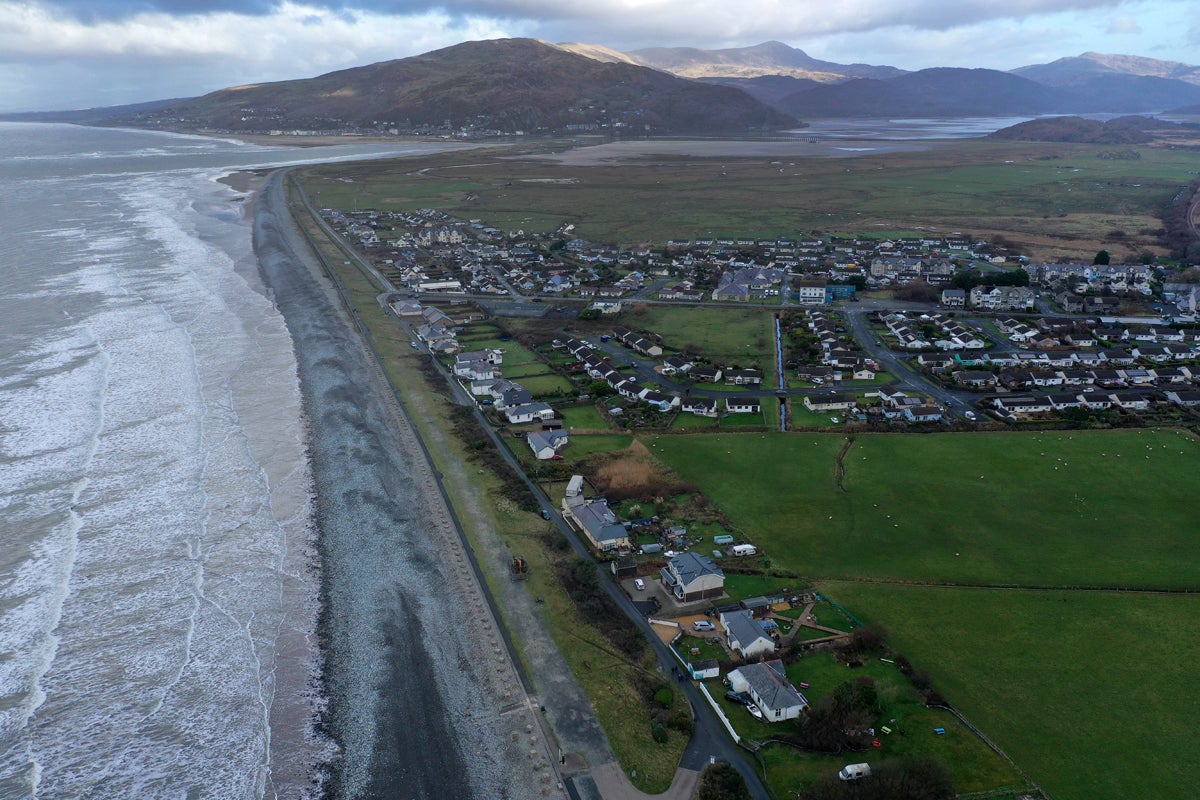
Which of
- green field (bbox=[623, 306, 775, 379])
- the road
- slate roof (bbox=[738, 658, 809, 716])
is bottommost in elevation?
the road

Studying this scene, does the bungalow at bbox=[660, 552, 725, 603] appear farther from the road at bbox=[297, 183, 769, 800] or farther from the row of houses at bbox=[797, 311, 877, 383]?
the row of houses at bbox=[797, 311, 877, 383]

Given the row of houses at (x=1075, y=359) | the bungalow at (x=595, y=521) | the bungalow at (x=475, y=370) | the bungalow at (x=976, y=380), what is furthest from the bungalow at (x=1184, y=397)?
the bungalow at (x=475, y=370)

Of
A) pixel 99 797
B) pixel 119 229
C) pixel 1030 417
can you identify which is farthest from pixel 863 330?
pixel 119 229

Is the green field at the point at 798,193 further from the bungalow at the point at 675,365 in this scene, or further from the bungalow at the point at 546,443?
the bungalow at the point at 546,443

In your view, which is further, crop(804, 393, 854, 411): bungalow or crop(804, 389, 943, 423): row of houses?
crop(804, 393, 854, 411): bungalow

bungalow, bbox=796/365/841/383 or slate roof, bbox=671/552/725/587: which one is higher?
bungalow, bbox=796/365/841/383

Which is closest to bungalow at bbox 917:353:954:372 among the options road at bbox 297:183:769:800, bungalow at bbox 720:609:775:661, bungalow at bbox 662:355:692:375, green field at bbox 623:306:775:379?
green field at bbox 623:306:775:379

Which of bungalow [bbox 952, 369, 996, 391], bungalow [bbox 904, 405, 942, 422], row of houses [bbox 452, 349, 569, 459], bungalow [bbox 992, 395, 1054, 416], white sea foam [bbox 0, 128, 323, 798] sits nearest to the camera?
white sea foam [bbox 0, 128, 323, 798]

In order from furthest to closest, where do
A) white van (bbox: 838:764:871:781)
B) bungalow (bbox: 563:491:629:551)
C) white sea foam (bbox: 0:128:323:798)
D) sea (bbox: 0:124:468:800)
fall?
bungalow (bbox: 563:491:629:551)
white sea foam (bbox: 0:128:323:798)
sea (bbox: 0:124:468:800)
white van (bbox: 838:764:871:781)

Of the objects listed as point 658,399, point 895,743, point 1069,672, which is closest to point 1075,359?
point 658,399
